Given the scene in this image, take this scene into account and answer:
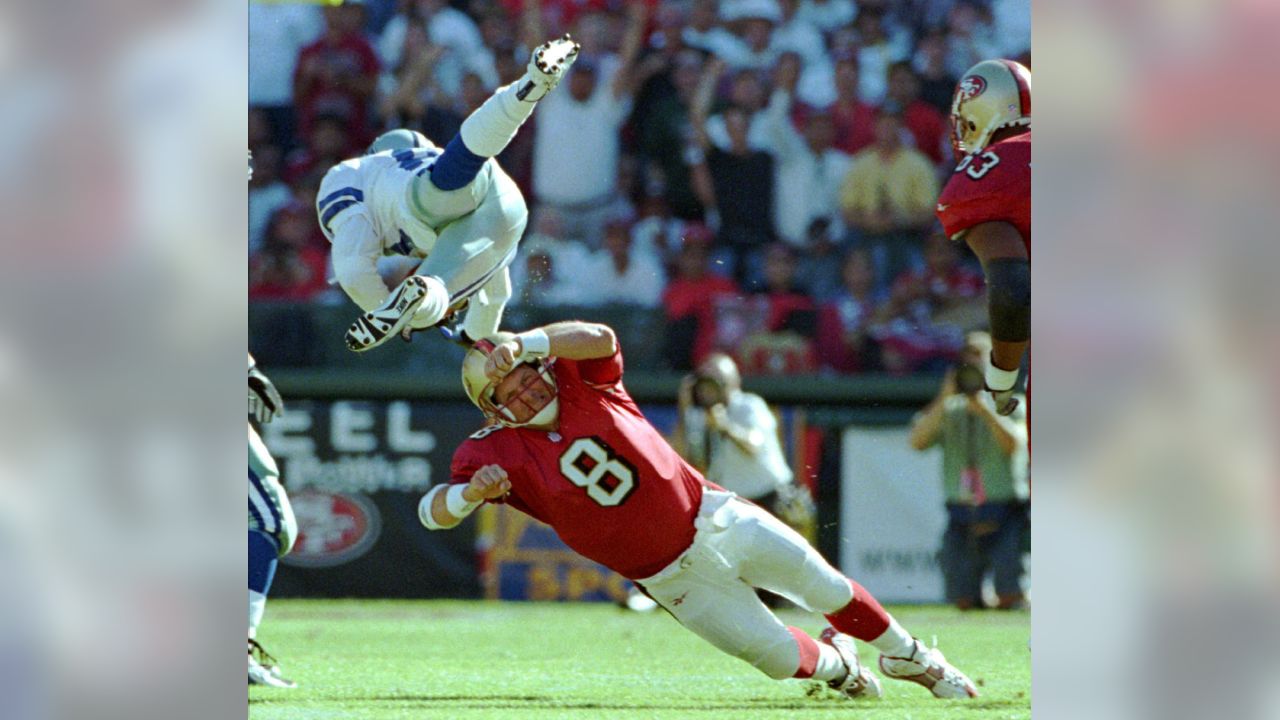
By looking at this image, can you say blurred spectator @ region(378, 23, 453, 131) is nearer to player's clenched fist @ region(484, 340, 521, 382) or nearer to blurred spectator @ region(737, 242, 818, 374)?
blurred spectator @ region(737, 242, 818, 374)

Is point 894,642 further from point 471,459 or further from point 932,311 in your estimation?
point 932,311

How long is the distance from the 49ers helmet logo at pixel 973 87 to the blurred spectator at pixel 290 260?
3.48 metres

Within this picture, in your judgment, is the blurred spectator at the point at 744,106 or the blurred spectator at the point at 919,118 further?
the blurred spectator at the point at 919,118

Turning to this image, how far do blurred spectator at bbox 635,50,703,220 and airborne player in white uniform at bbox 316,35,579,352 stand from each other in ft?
9.60

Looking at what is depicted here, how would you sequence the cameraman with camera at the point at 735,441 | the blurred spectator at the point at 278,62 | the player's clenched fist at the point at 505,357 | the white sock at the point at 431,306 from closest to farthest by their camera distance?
the player's clenched fist at the point at 505,357
the white sock at the point at 431,306
the cameraman with camera at the point at 735,441
the blurred spectator at the point at 278,62

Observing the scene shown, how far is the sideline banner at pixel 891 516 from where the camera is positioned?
700 cm

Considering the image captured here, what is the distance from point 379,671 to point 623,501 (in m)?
1.31

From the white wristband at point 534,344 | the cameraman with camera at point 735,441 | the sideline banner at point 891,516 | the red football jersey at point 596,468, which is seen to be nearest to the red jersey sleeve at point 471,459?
the red football jersey at point 596,468

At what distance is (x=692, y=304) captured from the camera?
7211 mm

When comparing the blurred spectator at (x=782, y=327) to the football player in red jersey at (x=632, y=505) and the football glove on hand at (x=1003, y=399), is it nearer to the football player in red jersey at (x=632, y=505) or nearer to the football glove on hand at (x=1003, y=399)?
the football glove on hand at (x=1003, y=399)

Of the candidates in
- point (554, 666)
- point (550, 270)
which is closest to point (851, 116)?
point (550, 270)

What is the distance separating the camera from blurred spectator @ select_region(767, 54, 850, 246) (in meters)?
7.53

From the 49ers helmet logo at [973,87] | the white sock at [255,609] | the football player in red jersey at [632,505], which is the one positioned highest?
the 49ers helmet logo at [973,87]
